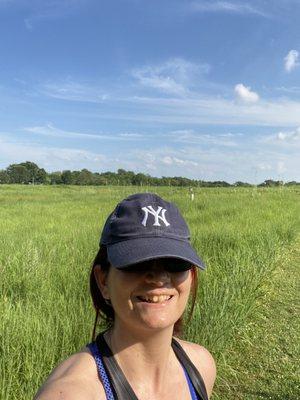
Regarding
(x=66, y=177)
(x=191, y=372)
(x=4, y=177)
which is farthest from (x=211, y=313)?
(x=4, y=177)

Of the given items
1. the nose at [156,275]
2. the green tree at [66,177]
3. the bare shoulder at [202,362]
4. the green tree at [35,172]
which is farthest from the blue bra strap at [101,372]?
the green tree at [35,172]

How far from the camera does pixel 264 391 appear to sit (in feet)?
10.6

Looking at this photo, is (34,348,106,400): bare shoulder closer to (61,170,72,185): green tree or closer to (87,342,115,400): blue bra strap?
(87,342,115,400): blue bra strap

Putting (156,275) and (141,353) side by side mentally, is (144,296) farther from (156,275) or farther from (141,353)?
(141,353)

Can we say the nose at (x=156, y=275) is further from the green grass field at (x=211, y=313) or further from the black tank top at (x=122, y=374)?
the green grass field at (x=211, y=313)

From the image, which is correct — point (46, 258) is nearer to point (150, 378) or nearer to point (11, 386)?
point (11, 386)

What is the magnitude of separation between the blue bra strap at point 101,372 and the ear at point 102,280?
6.2 inches

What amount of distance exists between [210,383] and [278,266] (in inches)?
206

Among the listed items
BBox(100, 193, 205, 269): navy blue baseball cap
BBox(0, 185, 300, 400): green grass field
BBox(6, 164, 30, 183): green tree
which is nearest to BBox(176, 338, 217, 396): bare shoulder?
BBox(100, 193, 205, 269): navy blue baseball cap

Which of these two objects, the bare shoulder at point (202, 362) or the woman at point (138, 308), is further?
the bare shoulder at point (202, 362)

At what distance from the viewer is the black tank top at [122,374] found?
121 centimetres

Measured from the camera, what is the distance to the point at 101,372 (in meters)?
1.25

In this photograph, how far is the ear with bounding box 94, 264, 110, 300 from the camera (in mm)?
1413

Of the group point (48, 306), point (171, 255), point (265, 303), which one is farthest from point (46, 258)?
point (171, 255)
